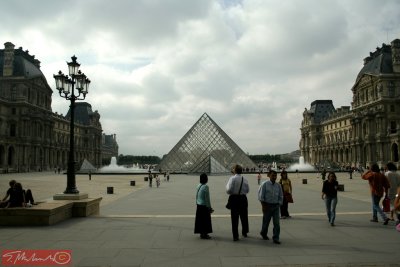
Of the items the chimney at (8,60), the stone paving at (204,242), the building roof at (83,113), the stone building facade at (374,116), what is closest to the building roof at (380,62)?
the stone building facade at (374,116)

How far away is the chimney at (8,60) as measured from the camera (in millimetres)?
61719

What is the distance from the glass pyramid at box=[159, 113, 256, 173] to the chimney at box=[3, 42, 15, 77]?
107 ft

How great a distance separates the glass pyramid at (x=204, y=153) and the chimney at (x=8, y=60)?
32533mm

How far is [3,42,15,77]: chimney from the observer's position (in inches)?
2430

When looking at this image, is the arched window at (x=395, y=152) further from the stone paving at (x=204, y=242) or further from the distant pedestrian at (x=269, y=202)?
the distant pedestrian at (x=269, y=202)

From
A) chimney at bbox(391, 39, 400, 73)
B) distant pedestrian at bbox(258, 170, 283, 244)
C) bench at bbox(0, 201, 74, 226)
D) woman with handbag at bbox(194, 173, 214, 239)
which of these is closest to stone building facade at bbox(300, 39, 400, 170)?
chimney at bbox(391, 39, 400, 73)

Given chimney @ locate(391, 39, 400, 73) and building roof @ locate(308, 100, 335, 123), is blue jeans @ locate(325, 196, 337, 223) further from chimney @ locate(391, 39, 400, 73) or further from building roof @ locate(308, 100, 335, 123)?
building roof @ locate(308, 100, 335, 123)

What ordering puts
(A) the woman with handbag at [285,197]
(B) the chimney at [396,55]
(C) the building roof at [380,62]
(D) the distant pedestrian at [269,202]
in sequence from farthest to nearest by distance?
(C) the building roof at [380,62], (B) the chimney at [396,55], (A) the woman with handbag at [285,197], (D) the distant pedestrian at [269,202]

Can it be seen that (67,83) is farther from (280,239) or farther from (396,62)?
(396,62)

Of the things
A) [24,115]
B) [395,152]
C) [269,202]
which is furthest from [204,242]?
[395,152]

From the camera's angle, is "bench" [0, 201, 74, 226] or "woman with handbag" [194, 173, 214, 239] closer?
"woman with handbag" [194, 173, 214, 239]

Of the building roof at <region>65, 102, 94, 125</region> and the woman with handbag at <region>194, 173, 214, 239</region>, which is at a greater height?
the building roof at <region>65, 102, 94, 125</region>

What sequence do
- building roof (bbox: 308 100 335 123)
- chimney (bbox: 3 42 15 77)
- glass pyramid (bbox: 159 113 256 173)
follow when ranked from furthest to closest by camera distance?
1. building roof (bbox: 308 100 335 123)
2. chimney (bbox: 3 42 15 77)
3. glass pyramid (bbox: 159 113 256 173)

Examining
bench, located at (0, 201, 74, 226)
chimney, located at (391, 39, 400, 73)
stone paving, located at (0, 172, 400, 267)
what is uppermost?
chimney, located at (391, 39, 400, 73)
